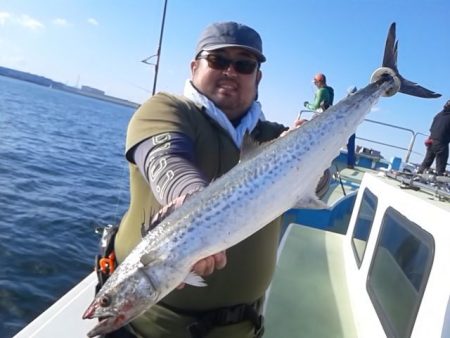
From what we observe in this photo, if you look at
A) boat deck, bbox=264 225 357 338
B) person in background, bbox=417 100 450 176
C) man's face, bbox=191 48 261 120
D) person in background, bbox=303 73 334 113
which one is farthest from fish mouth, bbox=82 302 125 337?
person in background, bbox=417 100 450 176

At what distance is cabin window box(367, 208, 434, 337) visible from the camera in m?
3.05

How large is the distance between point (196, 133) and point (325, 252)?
15.0 feet

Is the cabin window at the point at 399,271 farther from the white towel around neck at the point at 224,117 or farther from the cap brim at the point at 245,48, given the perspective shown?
the cap brim at the point at 245,48

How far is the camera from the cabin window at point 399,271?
305 cm

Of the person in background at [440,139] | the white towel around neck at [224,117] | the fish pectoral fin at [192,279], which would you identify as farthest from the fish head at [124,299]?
the person in background at [440,139]

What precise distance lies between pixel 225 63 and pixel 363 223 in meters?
3.73

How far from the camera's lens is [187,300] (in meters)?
2.48

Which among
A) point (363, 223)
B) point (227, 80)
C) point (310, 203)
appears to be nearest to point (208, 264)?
point (310, 203)

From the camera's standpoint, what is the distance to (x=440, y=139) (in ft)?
37.9

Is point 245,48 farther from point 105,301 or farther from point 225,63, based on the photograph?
point 105,301

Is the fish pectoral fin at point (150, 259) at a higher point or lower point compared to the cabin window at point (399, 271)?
higher

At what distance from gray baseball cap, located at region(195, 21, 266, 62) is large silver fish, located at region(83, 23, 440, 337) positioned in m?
0.78

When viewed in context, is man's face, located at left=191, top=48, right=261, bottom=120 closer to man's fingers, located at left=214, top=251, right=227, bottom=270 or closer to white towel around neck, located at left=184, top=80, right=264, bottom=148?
white towel around neck, located at left=184, top=80, right=264, bottom=148

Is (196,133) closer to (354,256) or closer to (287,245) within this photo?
(354,256)
